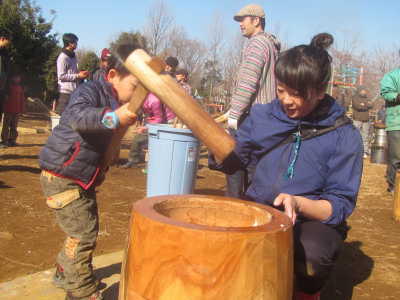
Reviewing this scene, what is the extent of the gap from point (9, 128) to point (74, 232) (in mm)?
6661

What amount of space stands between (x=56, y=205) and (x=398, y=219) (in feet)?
13.2

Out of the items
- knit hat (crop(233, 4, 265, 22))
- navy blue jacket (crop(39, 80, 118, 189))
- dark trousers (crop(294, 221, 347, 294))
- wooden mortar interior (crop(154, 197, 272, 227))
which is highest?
knit hat (crop(233, 4, 265, 22))

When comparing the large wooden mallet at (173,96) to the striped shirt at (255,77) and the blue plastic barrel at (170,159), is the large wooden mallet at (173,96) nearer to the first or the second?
the striped shirt at (255,77)

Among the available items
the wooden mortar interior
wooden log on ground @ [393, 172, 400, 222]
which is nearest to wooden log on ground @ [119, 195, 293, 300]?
the wooden mortar interior

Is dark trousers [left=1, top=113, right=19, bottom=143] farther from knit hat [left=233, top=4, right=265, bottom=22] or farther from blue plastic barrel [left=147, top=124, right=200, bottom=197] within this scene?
knit hat [left=233, top=4, right=265, bottom=22]

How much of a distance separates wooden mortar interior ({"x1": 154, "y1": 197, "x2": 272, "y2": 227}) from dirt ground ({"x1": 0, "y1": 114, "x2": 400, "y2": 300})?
126 centimetres

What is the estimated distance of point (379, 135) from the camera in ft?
34.5

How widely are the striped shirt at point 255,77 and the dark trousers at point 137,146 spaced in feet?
12.4

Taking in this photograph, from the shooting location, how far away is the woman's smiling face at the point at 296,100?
2.02 m

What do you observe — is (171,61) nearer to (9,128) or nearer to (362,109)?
(9,128)

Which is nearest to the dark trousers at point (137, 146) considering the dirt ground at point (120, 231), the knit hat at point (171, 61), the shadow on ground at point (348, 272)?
the dirt ground at point (120, 231)

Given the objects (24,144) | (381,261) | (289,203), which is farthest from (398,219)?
(24,144)

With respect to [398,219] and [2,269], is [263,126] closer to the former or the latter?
[2,269]

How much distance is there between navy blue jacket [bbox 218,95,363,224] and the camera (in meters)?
2.10
